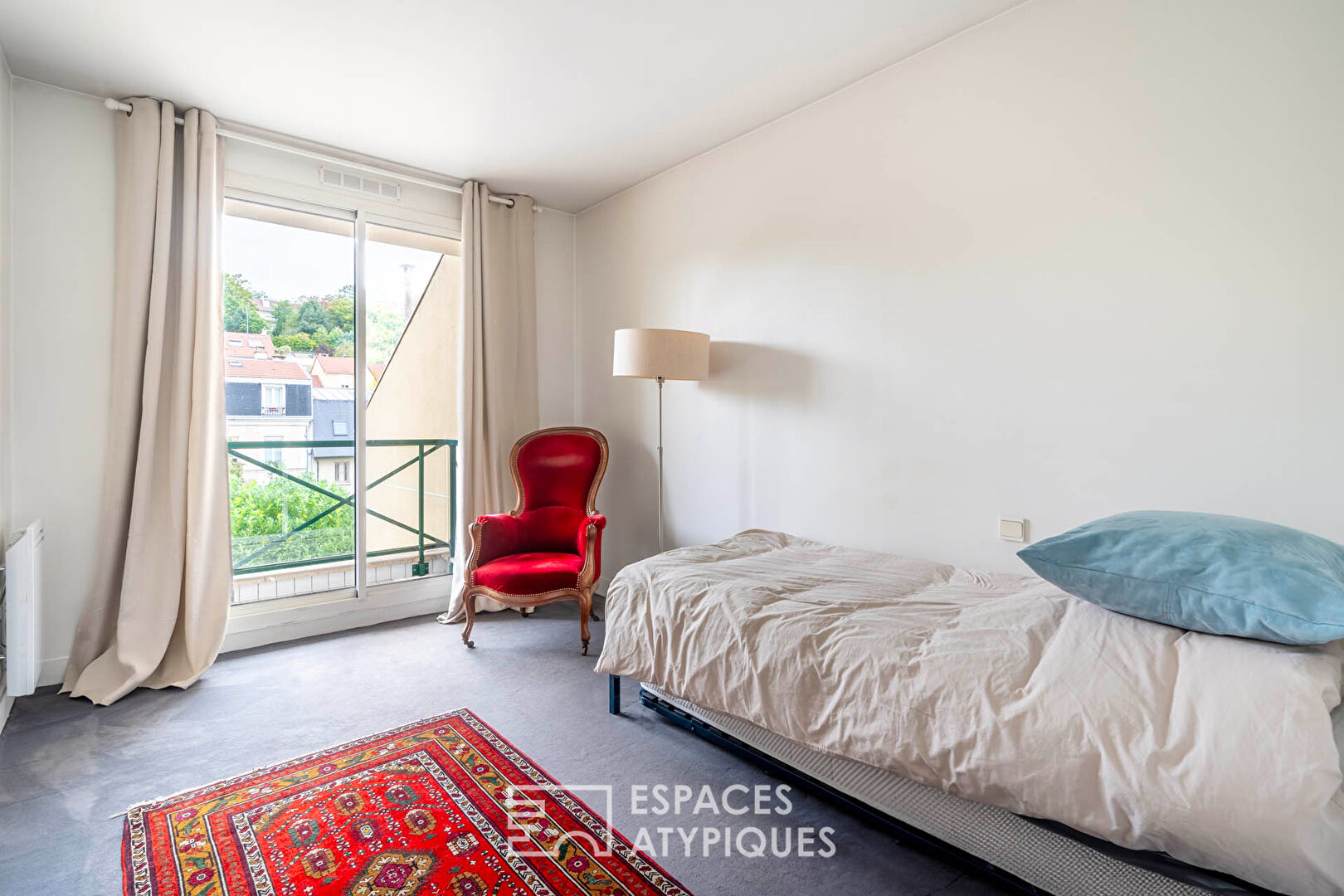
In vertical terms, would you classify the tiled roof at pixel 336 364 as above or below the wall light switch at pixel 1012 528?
above

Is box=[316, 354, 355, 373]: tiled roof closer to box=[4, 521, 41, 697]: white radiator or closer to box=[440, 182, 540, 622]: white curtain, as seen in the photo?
box=[440, 182, 540, 622]: white curtain

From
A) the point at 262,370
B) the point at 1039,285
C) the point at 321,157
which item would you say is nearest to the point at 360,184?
the point at 321,157

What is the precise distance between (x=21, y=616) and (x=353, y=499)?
1639 mm

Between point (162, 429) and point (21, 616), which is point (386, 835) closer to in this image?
point (21, 616)

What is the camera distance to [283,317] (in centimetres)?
380

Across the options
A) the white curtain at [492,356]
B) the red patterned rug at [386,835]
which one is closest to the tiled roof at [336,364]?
the white curtain at [492,356]

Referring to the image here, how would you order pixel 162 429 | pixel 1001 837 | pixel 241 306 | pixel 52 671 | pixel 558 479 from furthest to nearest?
pixel 558 479
pixel 241 306
pixel 162 429
pixel 52 671
pixel 1001 837

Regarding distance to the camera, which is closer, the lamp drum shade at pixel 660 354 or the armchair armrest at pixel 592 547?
the lamp drum shade at pixel 660 354

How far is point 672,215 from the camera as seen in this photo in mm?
3957

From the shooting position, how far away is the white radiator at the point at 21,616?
2457mm

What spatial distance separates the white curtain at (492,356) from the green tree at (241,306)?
1.13 m

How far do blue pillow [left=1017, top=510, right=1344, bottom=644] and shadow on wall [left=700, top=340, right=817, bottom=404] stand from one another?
1699 millimetres

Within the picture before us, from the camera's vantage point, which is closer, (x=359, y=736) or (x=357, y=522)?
(x=359, y=736)

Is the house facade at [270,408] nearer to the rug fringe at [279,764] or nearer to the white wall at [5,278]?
the white wall at [5,278]
